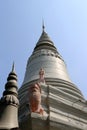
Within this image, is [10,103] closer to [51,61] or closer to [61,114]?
[61,114]

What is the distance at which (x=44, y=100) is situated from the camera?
658 inches

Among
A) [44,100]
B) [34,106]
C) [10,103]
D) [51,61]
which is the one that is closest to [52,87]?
Answer: [44,100]

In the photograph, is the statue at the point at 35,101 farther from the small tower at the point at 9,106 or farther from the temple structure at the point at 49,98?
the small tower at the point at 9,106

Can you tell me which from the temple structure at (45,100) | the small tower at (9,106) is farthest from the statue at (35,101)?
the small tower at (9,106)

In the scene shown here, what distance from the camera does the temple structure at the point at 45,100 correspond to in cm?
1169

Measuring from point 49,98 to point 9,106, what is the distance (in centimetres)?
537

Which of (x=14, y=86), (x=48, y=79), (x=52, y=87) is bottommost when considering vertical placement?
(x=14, y=86)

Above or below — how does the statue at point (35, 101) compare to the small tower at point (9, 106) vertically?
above

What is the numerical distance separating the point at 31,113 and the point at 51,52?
32.1 feet

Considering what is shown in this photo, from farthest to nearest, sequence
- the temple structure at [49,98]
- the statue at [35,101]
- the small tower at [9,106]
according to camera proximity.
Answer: the statue at [35,101] → the temple structure at [49,98] → the small tower at [9,106]

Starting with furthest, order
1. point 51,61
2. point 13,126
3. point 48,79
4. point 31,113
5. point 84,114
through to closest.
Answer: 1. point 51,61
2. point 48,79
3. point 84,114
4. point 31,113
5. point 13,126

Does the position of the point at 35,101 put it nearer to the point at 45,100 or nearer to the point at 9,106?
the point at 45,100

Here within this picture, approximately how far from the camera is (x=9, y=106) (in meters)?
11.6

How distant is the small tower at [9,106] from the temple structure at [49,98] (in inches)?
93.3
